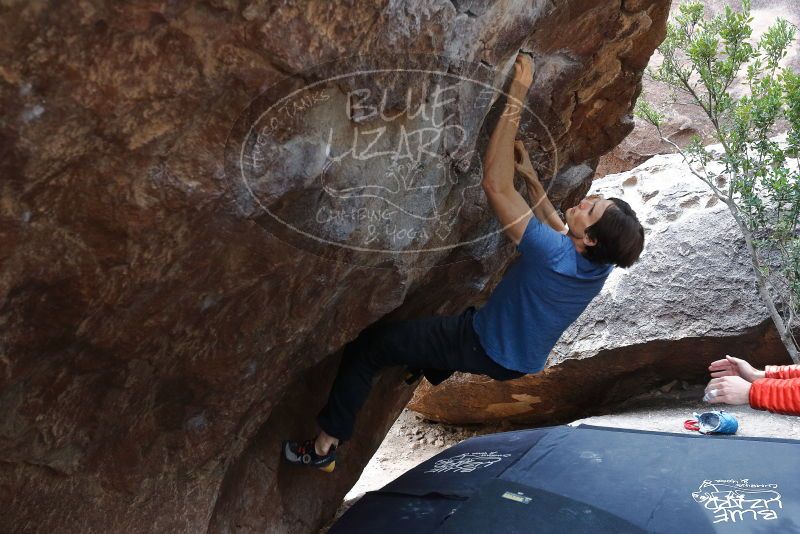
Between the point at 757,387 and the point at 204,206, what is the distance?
8.70ft

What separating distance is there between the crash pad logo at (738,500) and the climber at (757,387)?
36 centimetres

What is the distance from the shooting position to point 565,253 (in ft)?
9.23

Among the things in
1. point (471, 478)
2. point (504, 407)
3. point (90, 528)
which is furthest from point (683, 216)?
point (90, 528)

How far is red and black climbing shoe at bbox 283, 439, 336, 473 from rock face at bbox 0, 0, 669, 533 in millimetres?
289

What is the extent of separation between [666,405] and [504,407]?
1.61 meters

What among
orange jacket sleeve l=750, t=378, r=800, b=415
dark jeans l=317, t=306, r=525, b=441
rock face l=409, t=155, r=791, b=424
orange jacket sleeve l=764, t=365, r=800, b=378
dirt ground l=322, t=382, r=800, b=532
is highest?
dark jeans l=317, t=306, r=525, b=441

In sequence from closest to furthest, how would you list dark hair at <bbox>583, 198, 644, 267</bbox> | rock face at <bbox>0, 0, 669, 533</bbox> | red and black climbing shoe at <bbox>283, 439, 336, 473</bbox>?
rock face at <bbox>0, 0, 669, 533</bbox>
dark hair at <bbox>583, 198, 644, 267</bbox>
red and black climbing shoe at <bbox>283, 439, 336, 473</bbox>

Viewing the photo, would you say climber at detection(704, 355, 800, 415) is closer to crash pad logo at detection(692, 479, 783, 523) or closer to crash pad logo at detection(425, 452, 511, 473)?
crash pad logo at detection(692, 479, 783, 523)

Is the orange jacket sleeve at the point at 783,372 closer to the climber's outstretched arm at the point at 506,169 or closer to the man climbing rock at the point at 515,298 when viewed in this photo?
the man climbing rock at the point at 515,298

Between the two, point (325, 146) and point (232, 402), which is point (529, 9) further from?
point (232, 402)

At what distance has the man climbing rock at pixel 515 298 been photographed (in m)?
2.72

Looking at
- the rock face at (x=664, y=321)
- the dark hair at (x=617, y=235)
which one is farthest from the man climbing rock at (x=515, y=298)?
the rock face at (x=664, y=321)

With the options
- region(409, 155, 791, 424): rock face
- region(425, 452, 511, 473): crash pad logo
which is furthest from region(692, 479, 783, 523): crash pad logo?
region(409, 155, 791, 424): rock face

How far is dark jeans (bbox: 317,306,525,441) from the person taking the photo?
3.08m
